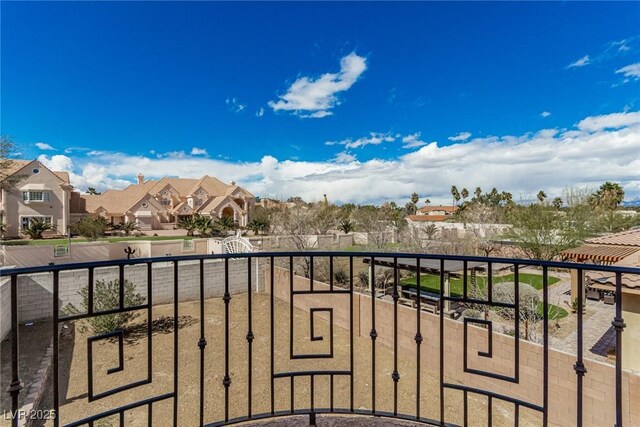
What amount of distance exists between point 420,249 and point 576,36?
33.9 ft

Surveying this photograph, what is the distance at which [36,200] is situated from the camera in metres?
22.8

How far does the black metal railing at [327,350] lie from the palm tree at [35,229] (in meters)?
19.7

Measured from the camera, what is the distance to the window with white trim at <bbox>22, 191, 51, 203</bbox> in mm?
22344

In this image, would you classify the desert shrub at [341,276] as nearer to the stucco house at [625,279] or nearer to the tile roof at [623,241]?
the stucco house at [625,279]

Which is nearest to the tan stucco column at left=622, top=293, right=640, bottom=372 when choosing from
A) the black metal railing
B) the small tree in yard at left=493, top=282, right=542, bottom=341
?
the black metal railing

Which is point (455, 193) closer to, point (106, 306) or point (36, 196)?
point (106, 306)

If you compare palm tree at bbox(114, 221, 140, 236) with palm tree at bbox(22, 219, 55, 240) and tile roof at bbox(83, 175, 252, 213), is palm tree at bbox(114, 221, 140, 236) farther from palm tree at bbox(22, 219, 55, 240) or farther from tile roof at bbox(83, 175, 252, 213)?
palm tree at bbox(22, 219, 55, 240)

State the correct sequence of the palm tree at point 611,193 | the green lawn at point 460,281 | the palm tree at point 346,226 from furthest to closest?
the palm tree at point 346,226 < the palm tree at point 611,193 < the green lawn at point 460,281

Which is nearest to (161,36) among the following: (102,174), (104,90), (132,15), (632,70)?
(132,15)

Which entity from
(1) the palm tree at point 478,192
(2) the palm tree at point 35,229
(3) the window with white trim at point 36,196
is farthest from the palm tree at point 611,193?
(3) the window with white trim at point 36,196

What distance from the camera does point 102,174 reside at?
37.1 meters

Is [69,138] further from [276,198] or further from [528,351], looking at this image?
[528,351]

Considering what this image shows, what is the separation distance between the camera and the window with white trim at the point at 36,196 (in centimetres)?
Answer: 2234

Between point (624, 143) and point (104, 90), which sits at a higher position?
point (104, 90)
